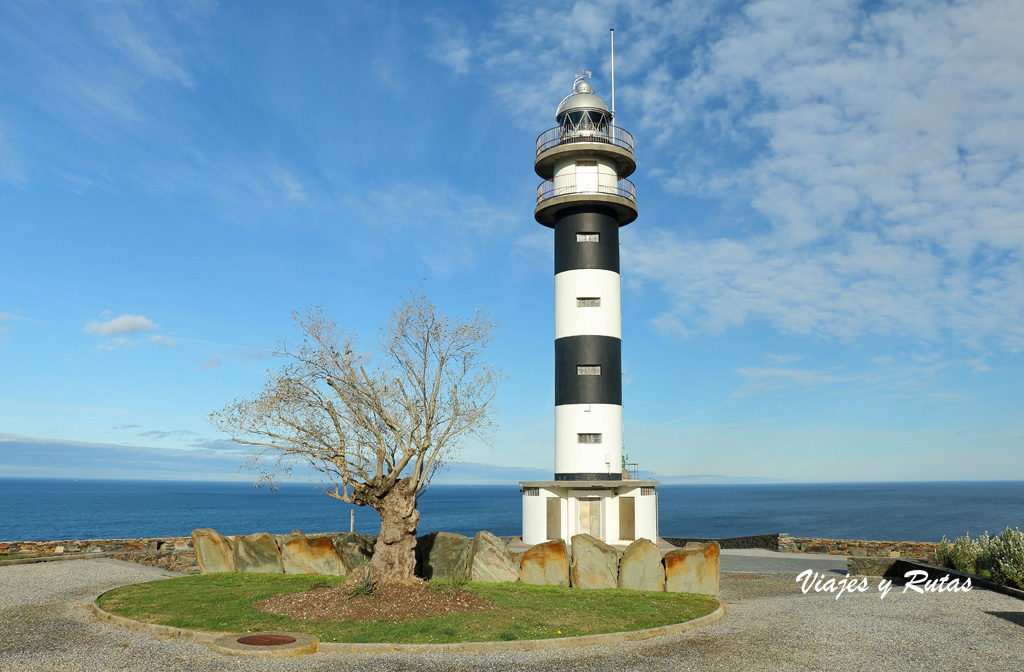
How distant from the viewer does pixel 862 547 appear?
1105 inches

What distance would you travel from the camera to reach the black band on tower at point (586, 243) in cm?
2878

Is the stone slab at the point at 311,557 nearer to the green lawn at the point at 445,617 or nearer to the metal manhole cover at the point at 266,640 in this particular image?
the green lawn at the point at 445,617

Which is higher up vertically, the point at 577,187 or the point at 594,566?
the point at 577,187

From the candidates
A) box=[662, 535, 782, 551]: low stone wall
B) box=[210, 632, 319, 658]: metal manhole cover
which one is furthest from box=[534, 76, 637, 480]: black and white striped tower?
box=[210, 632, 319, 658]: metal manhole cover

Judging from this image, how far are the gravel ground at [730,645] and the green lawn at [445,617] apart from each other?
706mm

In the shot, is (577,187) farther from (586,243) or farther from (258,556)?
(258,556)

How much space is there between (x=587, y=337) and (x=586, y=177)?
673 centimetres

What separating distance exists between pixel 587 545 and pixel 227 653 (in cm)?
942

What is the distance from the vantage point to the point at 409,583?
15.6 m

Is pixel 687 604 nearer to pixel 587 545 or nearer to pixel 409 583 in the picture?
pixel 587 545

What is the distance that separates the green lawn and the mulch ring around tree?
0.41 meters

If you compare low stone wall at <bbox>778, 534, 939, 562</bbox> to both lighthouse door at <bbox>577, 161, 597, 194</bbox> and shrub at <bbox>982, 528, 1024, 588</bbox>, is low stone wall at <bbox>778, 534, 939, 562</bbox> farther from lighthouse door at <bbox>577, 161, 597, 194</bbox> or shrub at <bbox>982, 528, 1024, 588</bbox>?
lighthouse door at <bbox>577, 161, 597, 194</bbox>

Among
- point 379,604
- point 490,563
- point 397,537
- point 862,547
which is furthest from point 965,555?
point 379,604

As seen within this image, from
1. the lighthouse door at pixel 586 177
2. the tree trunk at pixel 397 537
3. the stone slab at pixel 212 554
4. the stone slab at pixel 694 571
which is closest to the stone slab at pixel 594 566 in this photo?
the stone slab at pixel 694 571
